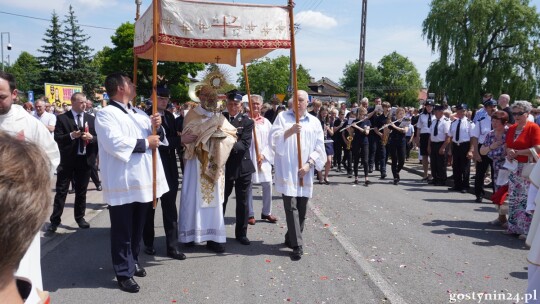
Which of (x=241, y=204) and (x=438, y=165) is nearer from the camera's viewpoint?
(x=241, y=204)

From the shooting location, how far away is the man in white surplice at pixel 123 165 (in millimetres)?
4355

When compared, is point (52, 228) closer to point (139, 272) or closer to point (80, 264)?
point (80, 264)

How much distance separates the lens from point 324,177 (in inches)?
491

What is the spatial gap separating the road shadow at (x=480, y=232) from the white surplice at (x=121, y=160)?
15.2 ft

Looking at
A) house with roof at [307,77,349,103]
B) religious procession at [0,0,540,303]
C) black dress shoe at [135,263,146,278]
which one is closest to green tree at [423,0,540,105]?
religious procession at [0,0,540,303]

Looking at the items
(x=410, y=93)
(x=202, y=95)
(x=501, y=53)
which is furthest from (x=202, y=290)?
(x=410, y=93)

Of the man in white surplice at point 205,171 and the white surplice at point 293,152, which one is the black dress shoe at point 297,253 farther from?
the man in white surplice at point 205,171

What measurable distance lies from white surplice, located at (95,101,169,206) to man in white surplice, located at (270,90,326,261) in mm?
1797

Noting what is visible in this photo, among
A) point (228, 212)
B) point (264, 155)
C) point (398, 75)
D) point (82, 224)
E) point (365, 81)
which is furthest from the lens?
point (365, 81)

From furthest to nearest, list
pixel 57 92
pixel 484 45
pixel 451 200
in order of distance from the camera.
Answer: pixel 484 45, pixel 57 92, pixel 451 200

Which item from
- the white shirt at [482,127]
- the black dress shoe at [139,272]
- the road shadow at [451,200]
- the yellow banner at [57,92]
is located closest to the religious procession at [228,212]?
the black dress shoe at [139,272]

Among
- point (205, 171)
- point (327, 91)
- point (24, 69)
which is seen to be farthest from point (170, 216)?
point (327, 91)

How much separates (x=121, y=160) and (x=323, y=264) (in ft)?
8.54

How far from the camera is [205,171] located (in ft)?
19.1
